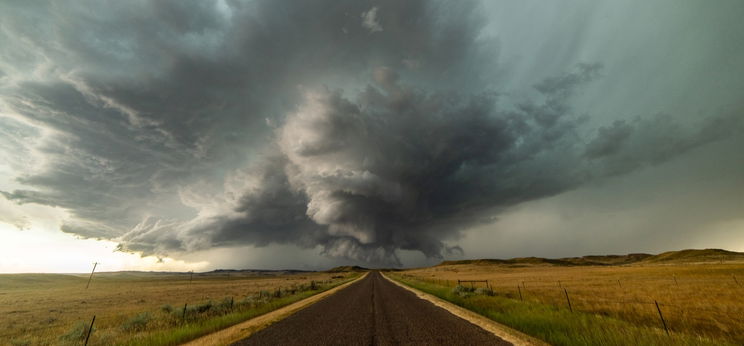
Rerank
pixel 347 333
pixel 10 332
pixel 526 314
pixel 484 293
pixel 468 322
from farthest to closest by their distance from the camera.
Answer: pixel 484 293 → pixel 10 332 → pixel 526 314 → pixel 468 322 → pixel 347 333

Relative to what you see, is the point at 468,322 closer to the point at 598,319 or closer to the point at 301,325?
the point at 598,319

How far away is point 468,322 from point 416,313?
3708mm

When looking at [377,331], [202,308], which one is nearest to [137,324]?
[202,308]

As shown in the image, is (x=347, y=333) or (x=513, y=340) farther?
(x=347, y=333)

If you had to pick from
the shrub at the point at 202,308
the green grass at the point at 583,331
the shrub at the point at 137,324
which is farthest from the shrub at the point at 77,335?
the green grass at the point at 583,331

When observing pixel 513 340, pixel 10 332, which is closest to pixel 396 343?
pixel 513 340

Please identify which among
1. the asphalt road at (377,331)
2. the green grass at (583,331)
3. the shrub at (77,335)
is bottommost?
the shrub at (77,335)

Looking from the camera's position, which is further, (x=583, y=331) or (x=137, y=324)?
(x=137, y=324)

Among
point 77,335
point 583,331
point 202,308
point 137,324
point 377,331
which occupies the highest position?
point 377,331

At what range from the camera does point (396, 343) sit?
366 inches

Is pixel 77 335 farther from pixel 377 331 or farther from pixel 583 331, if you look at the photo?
pixel 583 331

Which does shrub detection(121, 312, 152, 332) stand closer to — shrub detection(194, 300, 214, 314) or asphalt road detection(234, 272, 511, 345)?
shrub detection(194, 300, 214, 314)

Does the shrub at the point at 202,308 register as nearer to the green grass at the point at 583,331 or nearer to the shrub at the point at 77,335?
the shrub at the point at 77,335

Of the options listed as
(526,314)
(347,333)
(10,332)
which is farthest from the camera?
(10,332)
